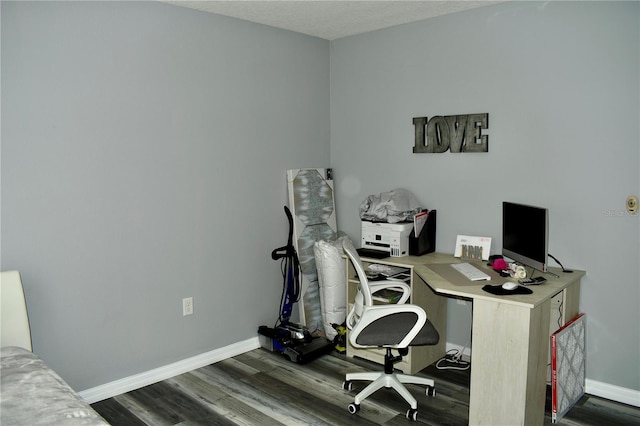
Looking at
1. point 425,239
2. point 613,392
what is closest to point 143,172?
point 425,239

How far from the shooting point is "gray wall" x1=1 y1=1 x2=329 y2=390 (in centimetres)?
289

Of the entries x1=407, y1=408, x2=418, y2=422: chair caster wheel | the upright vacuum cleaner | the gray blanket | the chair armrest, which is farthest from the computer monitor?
the gray blanket

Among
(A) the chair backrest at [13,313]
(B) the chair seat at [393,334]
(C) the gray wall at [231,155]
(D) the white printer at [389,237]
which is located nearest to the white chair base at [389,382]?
(B) the chair seat at [393,334]

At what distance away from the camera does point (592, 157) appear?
3.19m

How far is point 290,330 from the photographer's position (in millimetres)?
4020

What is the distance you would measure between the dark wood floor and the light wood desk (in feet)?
1.08

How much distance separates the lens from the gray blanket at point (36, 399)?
74.5 inches

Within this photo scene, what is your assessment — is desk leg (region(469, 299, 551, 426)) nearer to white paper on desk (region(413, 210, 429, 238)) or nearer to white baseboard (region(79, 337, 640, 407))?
white baseboard (region(79, 337, 640, 407))

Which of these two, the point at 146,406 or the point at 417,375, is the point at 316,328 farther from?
the point at 146,406

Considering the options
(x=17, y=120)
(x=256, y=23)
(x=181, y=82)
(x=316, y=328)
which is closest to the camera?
(x=17, y=120)

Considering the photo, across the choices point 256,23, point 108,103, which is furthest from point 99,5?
point 256,23

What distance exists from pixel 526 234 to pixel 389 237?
0.98m

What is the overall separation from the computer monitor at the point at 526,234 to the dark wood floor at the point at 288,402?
35.8 inches

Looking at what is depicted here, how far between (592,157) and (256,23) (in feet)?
8.21
